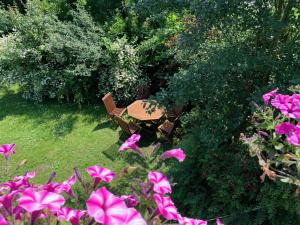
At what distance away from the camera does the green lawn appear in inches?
251

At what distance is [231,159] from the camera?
13.6 feet

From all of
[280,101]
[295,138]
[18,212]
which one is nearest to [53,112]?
[280,101]

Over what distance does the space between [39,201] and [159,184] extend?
45cm

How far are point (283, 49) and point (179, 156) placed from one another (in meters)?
2.94

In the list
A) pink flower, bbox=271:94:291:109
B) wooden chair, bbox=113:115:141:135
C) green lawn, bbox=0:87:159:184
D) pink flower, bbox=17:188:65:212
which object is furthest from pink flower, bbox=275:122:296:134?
wooden chair, bbox=113:115:141:135

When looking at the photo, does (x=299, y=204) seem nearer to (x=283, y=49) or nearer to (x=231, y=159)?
(x=231, y=159)

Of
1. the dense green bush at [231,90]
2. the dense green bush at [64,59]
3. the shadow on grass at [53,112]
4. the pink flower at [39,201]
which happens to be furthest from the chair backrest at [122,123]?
the pink flower at [39,201]

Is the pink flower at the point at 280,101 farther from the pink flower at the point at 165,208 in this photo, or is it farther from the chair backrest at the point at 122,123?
the chair backrest at the point at 122,123

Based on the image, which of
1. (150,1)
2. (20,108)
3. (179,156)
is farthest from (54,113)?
(179,156)

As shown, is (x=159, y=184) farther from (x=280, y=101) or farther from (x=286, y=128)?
(x=280, y=101)

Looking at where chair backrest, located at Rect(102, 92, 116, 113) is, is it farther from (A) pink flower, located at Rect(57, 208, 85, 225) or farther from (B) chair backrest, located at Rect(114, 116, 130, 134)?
(A) pink flower, located at Rect(57, 208, 85, 225)

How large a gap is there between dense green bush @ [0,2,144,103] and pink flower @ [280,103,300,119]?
5.75 m

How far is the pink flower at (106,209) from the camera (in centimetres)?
101

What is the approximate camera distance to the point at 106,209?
1032 mm
